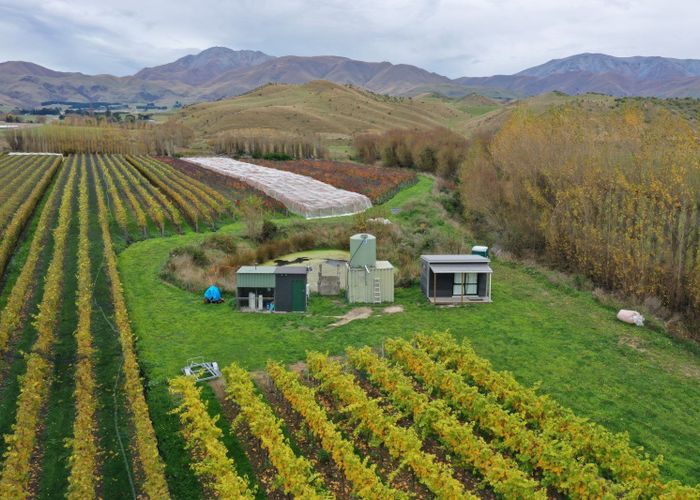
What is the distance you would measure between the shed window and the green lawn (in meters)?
1.01

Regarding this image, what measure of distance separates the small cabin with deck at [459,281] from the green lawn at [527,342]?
2.43 feet

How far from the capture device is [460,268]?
78.5 ft

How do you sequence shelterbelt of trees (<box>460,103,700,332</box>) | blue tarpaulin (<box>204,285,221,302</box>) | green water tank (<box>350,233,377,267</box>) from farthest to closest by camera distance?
1. green water tank (<box>350,233,377,267</box>)
2. blue tarpaulin (<box>204,285,221,302</box>)
3. shelterbelt of trees (<box>460,103,700,332</box>)

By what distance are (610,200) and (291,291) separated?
52.2 ft

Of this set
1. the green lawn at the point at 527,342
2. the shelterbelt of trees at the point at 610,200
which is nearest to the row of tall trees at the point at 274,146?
the shelterbelt of trees at the point at 610,200

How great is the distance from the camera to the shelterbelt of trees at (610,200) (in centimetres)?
2230

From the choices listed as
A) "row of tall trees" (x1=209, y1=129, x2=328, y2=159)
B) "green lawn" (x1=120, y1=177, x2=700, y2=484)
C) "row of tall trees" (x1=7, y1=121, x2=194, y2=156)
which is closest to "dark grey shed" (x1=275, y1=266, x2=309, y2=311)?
"green lawn" (x1=120, y1=177, x2=700, y2=484)

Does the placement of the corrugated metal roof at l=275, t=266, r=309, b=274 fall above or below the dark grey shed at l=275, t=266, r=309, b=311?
above

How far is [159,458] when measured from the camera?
11727mm

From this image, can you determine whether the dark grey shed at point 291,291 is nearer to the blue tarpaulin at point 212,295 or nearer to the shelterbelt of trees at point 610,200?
the blue tarpaulin at point 212,295

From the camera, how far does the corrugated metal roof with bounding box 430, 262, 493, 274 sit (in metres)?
23.7

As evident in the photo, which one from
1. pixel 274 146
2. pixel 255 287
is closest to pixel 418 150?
pixel 274 146

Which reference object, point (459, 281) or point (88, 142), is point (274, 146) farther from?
point (459, 281)

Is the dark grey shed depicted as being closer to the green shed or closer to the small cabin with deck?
the green shed
